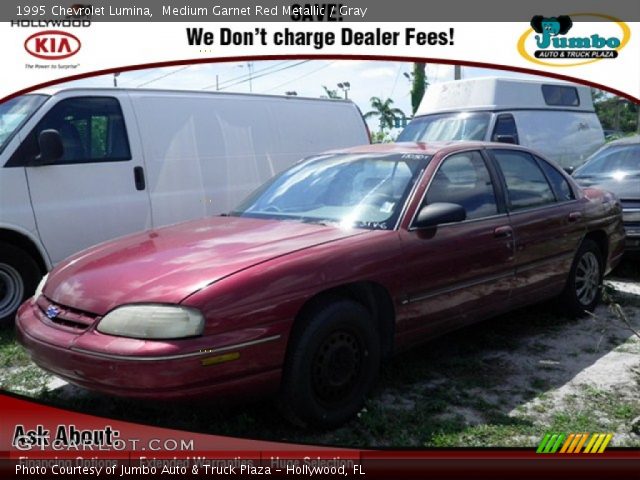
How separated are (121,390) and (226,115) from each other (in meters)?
4.18

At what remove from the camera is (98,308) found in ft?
10.2

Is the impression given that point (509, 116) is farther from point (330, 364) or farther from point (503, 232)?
point (330, 364)

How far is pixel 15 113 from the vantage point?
5.32 meters

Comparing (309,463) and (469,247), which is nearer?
(309,463)

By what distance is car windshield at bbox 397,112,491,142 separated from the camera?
10.0 meters

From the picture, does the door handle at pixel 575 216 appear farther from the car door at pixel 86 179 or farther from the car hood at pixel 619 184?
the car door at pixel 86 179

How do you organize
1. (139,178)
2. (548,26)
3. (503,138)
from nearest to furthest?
(548,26) < (139,178) < (503,138)

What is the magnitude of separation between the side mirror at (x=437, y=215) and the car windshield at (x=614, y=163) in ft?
15.0

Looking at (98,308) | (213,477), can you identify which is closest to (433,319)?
(213,477)

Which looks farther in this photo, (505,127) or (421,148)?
(505,127)

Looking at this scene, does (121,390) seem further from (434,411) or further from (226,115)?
(226,115)

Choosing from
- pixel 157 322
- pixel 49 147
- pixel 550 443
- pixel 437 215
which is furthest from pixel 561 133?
pixel 157 322

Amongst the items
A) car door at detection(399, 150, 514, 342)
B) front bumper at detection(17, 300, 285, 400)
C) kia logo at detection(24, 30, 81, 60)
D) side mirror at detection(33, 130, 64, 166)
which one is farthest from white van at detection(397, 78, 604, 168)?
front bumper at detection(17, 300, 285, 400)

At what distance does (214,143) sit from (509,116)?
563cm
